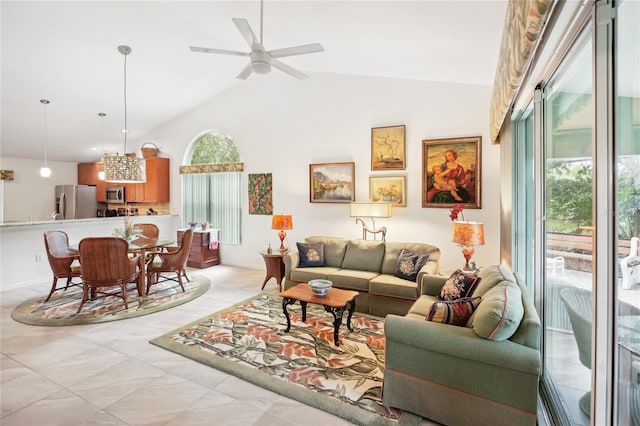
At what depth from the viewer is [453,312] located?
2.20 m

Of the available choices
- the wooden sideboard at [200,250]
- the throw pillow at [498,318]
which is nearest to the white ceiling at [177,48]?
the throw pillow at [498,318]

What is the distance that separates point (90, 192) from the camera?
27.0 feet

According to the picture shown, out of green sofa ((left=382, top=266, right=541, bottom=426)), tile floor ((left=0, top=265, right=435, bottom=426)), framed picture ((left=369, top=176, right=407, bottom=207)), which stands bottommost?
tile floor ((left=0, top=265, right=435, bottom=426))

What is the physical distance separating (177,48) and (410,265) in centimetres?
471

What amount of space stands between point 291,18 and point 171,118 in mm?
4908

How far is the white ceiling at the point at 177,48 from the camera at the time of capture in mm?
2803

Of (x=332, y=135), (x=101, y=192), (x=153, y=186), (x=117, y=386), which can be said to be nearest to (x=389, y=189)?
(x=332, y=135)

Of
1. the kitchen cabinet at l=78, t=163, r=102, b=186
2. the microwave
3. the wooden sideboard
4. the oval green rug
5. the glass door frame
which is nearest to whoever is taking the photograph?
the glass door frame

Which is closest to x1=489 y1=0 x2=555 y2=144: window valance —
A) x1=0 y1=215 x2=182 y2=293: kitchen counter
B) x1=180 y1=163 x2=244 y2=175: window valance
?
x1=180 y1=163 x2=244 y2=175: window valance

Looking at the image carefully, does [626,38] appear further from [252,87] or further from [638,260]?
[252,87]

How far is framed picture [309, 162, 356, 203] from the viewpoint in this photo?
5.43 meters

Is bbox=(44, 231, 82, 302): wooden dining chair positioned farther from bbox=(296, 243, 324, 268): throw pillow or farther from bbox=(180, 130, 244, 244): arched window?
bbox=(296, 243, 324, 268): throw pillow

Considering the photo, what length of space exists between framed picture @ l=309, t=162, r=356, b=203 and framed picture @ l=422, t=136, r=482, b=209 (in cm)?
121

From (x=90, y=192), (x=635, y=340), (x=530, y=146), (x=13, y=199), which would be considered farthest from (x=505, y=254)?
(x=13, y=199)
